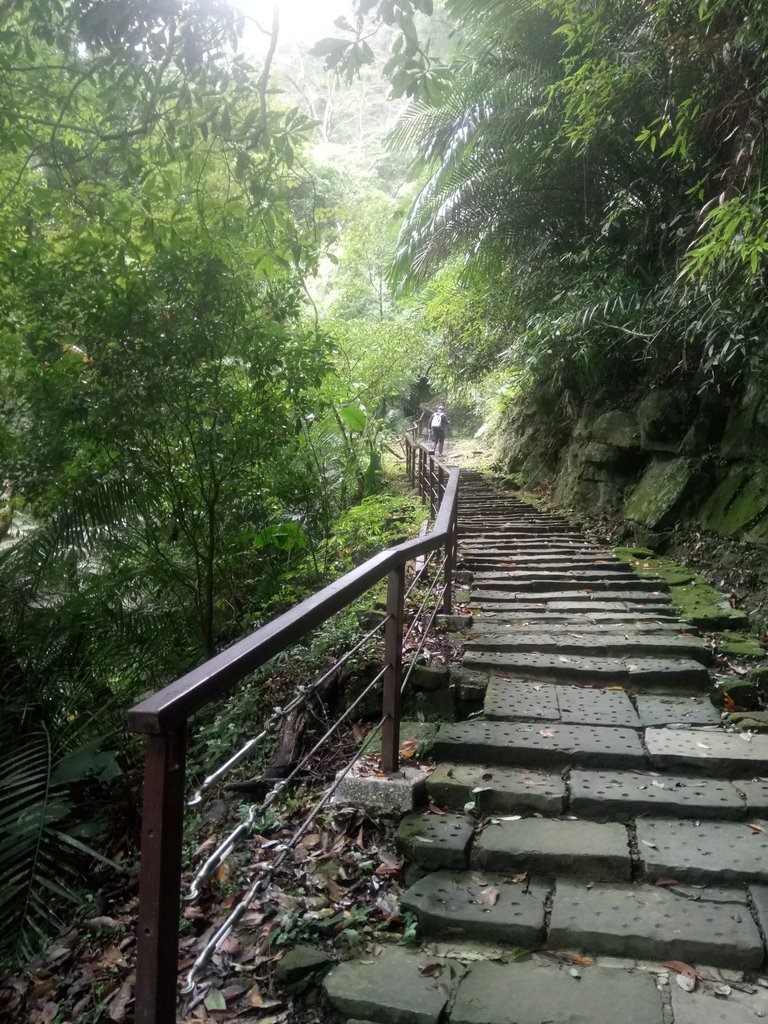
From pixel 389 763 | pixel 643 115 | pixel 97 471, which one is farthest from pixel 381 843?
pixel 643 115

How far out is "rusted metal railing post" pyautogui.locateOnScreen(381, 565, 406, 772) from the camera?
2791mm

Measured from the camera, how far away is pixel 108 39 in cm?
237

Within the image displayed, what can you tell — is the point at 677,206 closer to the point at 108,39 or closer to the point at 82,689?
the point at 108,39

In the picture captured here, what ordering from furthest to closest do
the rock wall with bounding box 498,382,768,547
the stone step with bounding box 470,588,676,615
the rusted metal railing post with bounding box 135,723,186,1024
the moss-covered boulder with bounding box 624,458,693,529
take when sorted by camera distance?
the moss-covered boulder with bounding box 624,458,693,529 → the rock wall with bounding box 498,382,768,547 → the stone step with bounding box 470,588,676,615 → the rusted metal railing post with bounding box 135,723,186,1024

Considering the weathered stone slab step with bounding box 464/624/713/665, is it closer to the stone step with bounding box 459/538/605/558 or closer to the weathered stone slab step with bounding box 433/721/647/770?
the weathered stone slab step with bounding box 433/721/647/770

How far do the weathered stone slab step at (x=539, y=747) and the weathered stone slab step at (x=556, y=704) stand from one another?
6.0 inches

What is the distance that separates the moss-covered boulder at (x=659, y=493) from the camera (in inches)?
259

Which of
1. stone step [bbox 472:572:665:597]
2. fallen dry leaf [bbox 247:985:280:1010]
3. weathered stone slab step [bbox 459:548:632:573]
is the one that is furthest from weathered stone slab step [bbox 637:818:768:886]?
weathered stone slab step [bbox 459:548:632:573]

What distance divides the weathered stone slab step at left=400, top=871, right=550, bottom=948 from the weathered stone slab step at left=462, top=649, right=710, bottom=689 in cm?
169

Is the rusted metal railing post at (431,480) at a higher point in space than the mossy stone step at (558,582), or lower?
higher

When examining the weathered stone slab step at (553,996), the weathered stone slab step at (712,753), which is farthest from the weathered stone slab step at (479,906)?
the weathered stone slab step at (712,753)

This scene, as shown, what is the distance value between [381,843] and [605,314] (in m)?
5.49

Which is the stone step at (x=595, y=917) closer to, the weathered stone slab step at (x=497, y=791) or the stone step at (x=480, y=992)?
the stone step at (x=480, y=992)

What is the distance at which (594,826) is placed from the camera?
2.60 m
